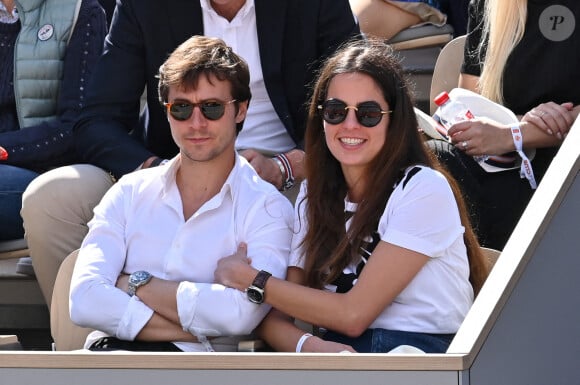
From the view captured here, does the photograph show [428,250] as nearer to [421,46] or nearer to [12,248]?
[12,248]

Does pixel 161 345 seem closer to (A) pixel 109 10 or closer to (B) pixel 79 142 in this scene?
(B) pixel 79 142

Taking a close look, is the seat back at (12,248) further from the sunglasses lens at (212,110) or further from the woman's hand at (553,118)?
the woman's hand at (553,118)

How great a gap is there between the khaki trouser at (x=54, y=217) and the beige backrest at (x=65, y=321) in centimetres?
44

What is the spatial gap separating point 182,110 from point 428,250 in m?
0.76

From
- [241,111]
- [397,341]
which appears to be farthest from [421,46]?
[397,341]

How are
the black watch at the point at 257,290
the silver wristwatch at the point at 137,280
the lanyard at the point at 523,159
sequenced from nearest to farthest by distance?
the black watch at the point at 257,290 → the silver wristwatch at the point at 137,280 → the lanyard at the point at 523,159

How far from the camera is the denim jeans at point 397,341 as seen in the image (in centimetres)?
251

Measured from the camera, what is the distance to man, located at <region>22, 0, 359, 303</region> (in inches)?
136

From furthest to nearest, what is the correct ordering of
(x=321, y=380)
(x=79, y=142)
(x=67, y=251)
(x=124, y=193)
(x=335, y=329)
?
(x=79, y=142) < (x=67, y=251) < (x=124, y=193) < (x=335, y=329) < (x=321, y=380)

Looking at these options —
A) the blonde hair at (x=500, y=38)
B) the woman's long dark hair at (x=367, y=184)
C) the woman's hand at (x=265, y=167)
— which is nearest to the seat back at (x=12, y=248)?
the woman's hand at (x=265, y=167)

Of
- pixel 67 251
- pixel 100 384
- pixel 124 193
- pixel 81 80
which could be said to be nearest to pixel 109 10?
pixel 81 80

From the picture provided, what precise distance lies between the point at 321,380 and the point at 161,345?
2.29ft


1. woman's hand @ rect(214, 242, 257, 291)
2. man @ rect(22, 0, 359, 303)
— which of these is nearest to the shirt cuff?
woman's hand @ rect(214, 242, 257, 291)

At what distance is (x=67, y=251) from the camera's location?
3371 mm
